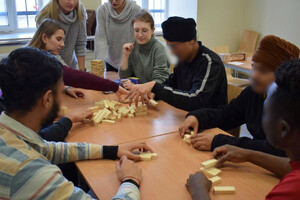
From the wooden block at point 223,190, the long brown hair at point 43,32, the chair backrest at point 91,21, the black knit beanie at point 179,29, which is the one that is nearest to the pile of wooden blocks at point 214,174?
the wooden block at point 223,190

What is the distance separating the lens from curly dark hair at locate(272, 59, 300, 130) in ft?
3.20

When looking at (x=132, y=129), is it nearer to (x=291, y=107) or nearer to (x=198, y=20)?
(x=291, y=107)

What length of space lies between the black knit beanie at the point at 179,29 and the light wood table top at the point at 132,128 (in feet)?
1.88

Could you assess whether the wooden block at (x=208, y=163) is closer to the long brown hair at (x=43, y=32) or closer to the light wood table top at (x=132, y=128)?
the light wood table top at (x=132, y=128)

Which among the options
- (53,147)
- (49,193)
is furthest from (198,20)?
(49,193)

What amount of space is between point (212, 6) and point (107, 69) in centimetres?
340

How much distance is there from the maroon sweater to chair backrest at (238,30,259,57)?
4601 millimetres

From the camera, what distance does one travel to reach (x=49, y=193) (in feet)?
3.50

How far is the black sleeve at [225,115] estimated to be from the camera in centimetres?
211

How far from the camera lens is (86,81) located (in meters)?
2.70

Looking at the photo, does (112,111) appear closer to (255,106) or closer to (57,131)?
(57,131)

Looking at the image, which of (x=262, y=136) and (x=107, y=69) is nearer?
(x=262, y=136)

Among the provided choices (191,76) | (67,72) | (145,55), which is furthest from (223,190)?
(145,55)

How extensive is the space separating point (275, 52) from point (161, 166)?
92 centimetres
